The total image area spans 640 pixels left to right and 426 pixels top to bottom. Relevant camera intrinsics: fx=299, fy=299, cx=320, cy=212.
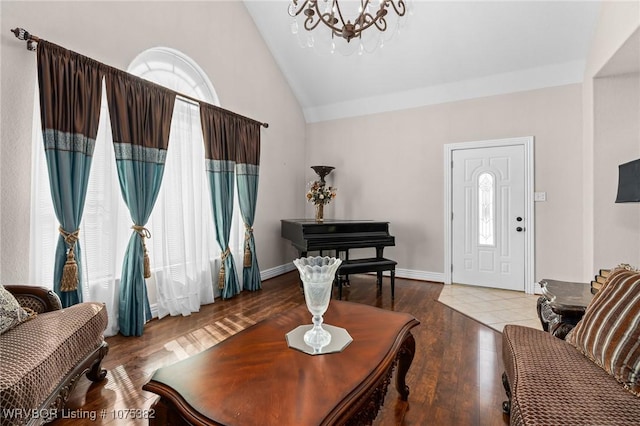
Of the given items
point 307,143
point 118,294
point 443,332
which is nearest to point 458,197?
point 443,332

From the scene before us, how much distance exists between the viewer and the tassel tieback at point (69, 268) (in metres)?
2.23

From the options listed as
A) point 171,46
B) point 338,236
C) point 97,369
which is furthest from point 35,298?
point 338,236

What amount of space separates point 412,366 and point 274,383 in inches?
57.4

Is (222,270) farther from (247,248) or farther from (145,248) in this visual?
(145,248)

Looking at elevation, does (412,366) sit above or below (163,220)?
below

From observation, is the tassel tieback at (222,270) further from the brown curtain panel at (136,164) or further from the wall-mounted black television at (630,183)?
the wall-mounted black television at (630,183)

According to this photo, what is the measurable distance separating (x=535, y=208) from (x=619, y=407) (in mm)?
3586

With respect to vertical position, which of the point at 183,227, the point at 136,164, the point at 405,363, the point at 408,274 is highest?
the point at 136,164

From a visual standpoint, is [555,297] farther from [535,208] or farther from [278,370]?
[535,208]

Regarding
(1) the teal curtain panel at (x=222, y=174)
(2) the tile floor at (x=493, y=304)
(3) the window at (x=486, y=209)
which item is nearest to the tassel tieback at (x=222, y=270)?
(1) the teal curtain panel at (x=222, y=174)

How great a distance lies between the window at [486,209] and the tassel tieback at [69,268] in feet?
15.4

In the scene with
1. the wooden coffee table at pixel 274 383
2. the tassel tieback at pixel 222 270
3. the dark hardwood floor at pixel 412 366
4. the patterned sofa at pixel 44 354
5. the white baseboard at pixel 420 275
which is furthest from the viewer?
the white baseboard at pixel 420 275

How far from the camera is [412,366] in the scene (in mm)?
2174

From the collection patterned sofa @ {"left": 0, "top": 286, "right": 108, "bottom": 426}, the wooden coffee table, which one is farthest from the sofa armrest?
the wooden coffee table
